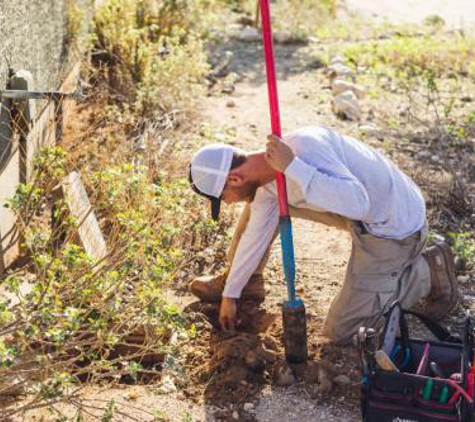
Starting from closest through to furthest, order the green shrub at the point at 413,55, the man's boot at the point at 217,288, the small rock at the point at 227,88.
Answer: the man's boot at the point at 217,288
the small rock at the point at 227,88
the green shrub at the point at 413,55

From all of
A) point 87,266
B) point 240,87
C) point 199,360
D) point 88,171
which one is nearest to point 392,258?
point 199,360

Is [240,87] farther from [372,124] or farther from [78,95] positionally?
[78,95]

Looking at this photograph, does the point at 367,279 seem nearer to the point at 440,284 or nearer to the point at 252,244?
the point at 440,284

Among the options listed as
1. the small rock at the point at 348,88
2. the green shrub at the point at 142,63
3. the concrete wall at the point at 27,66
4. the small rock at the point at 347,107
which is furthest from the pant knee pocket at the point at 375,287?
the small rock at the point at 348,88

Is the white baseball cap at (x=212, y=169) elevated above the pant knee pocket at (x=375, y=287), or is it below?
above

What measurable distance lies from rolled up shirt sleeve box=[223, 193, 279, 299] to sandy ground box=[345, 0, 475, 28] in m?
7.55

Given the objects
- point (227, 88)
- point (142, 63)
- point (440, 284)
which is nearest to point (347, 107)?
point (227, 88)

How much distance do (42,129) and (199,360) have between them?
77.9 inches

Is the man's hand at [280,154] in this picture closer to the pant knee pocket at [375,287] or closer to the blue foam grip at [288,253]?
the blue foam grip at [288,253]

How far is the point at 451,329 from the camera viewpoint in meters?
4.73

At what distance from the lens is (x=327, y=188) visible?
3975mm

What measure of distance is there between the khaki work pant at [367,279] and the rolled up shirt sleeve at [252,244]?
0.93ft

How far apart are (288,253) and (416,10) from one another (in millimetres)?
8627

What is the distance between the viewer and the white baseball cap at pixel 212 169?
13.7 ft
